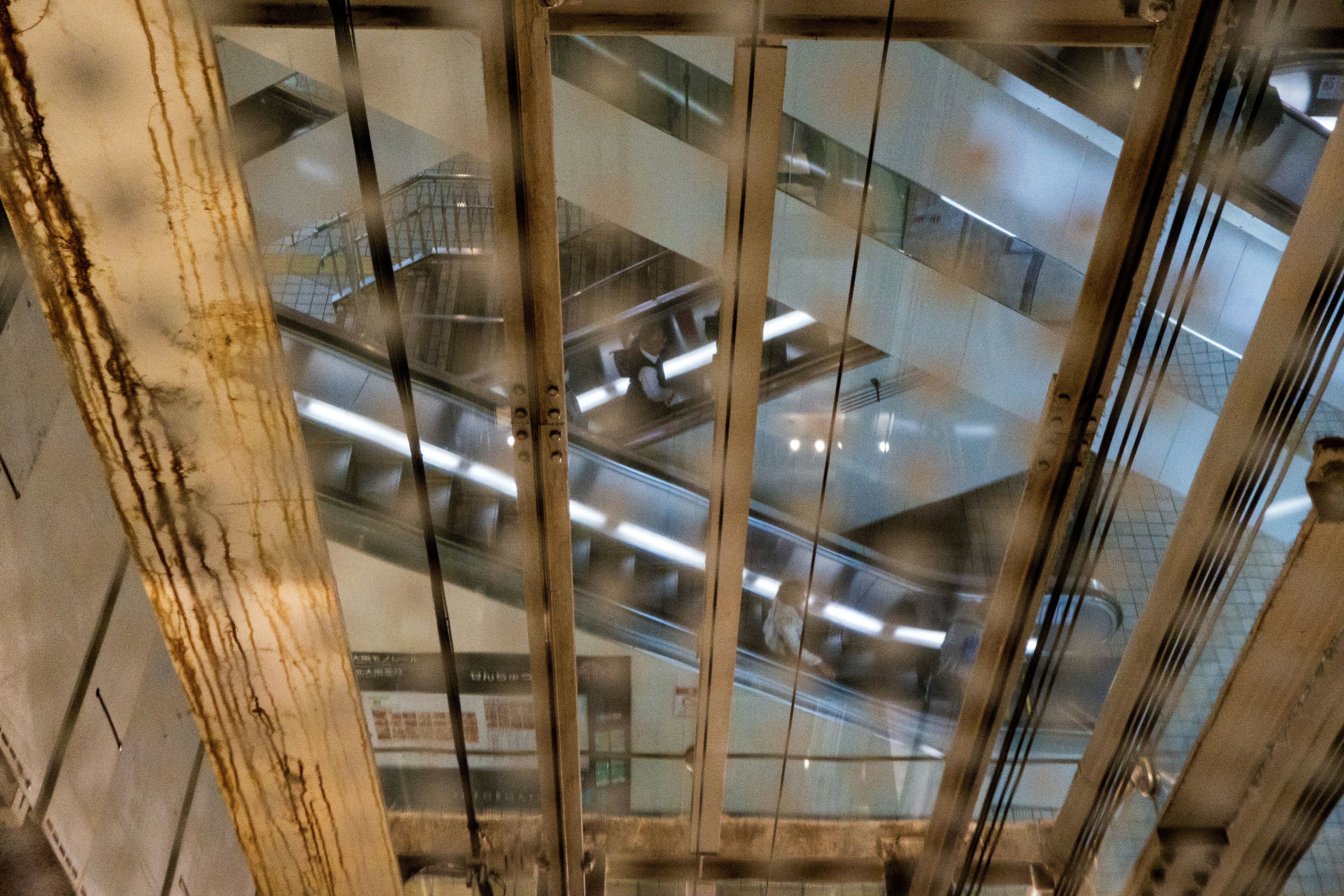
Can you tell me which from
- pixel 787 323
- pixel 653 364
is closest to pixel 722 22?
pixel 787 323

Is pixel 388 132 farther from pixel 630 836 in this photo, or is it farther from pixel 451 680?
pixel 630 836

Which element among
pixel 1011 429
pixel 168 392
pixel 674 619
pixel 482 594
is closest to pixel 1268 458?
pixel 1011 429

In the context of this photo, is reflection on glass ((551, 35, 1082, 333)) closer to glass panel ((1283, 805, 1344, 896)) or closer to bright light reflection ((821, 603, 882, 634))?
bright light reflection ((821, 603, 882, 634))

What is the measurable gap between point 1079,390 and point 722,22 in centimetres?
119

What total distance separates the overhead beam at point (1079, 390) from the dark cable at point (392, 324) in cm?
152

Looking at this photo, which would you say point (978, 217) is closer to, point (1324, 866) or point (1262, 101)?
point (1262, 101)

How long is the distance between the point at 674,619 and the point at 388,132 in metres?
1.56

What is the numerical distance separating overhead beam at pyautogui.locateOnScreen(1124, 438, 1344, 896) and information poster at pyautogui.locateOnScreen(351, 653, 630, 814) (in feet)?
5.56

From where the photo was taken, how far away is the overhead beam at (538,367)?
2.30 metres

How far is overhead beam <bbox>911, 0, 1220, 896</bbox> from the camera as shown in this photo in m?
2.31

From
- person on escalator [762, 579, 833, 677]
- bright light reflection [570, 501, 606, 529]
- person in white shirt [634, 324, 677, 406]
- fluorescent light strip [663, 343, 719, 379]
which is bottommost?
person on escalator [762, 579, 833, 677]

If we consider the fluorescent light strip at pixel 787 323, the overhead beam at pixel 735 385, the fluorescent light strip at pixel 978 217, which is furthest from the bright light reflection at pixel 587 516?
the fluorescent light strip at pixel 978 217

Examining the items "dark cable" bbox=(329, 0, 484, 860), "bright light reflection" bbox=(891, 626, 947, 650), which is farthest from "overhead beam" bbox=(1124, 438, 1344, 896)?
"dark cable" bbox=(329, 0, 484, 860)

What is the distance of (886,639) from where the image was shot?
3.51 meters
